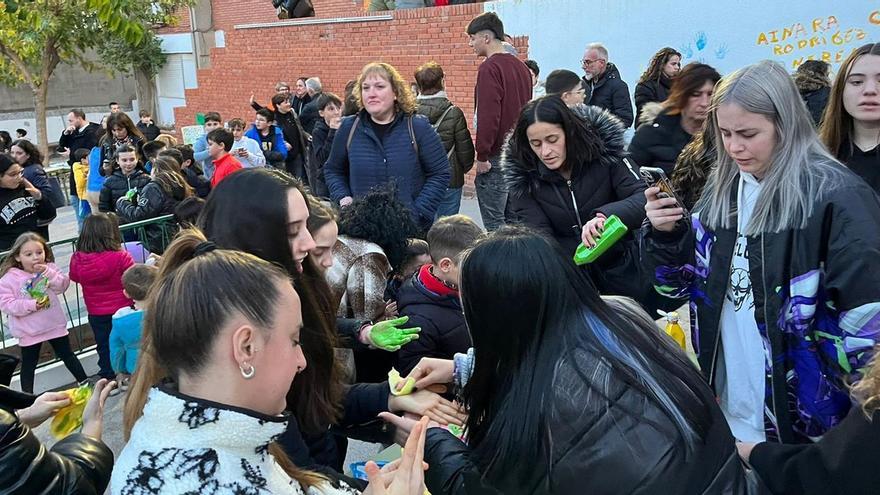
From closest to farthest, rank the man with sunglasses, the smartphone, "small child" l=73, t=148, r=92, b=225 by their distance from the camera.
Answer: the smartphone < the man with sunglasses < "small child" l=73, t=148, r=92, b=225

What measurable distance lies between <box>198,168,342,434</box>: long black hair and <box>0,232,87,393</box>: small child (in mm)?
3437

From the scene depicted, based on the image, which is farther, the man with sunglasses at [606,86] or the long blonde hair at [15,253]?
the man with sunglasses at [606,86]

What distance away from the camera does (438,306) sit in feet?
9.84

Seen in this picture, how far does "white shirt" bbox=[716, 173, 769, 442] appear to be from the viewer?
7.82 feet

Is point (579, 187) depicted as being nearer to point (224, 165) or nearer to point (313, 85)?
point (224, 165)

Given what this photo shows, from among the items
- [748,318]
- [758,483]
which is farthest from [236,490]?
[748,318]

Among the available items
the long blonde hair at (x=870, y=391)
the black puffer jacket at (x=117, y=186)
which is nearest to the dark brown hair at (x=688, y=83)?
A: the long blonde hair at (x=870, y=391)

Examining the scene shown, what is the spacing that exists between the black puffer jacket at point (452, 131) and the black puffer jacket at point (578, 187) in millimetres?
2483

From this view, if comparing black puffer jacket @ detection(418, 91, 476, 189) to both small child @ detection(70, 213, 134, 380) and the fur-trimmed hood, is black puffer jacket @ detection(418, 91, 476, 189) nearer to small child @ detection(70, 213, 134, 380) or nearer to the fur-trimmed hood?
the fur-trimmed hood

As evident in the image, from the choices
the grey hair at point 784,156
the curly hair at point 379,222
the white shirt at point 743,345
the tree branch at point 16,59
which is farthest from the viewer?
the tree branch at point 16,59

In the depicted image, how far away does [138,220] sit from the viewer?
6.30 meters

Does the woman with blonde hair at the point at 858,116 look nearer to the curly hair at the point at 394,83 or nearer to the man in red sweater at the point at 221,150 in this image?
the curly hair at the point at 394,83

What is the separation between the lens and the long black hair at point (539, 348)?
154cm

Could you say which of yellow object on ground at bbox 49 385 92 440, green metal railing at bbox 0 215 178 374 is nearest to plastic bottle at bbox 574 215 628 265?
yellow object on ground at bbox 49 385 92 440
